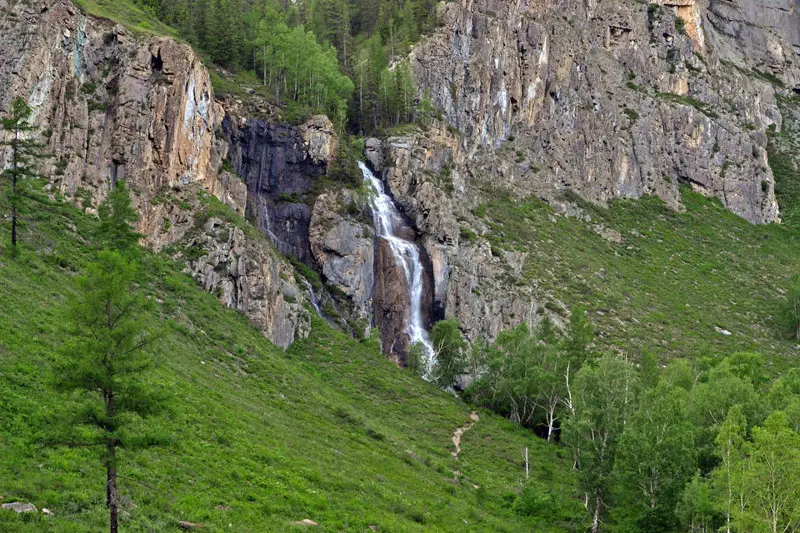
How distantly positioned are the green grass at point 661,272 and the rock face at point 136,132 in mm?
35503

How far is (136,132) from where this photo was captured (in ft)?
210

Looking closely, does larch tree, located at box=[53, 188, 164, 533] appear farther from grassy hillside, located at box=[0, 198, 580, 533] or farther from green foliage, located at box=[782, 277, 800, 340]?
green foliage, located at box=[782, 277, 800, 340]

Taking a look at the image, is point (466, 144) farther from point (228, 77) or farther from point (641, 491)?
point (641, 491)

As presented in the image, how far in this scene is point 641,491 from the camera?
1642 inches

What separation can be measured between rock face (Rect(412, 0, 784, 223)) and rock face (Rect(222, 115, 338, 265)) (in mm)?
28784

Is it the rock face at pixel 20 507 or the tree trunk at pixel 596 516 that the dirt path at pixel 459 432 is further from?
Result: the rock face at pixel 20 507

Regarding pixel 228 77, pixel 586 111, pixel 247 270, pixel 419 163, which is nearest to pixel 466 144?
pixel 419 163

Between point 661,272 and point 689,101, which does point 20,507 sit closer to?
point 661,272

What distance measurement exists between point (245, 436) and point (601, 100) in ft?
348

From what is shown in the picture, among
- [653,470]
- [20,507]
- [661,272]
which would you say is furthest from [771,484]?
[661,272]

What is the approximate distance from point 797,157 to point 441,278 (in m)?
106

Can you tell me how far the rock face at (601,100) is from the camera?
11312 centimetres

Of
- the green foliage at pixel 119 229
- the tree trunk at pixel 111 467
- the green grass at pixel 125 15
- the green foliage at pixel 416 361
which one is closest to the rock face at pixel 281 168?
the green grass at pixel 125 15

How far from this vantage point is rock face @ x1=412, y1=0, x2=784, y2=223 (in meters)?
113
